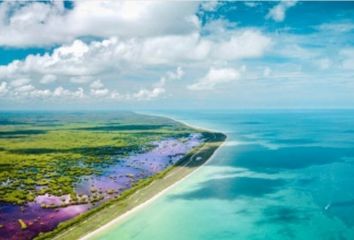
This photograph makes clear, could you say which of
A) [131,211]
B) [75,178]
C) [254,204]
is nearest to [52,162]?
[75,178]

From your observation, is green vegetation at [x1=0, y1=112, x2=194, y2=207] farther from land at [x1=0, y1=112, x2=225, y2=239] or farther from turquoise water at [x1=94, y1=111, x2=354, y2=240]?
turquoise water at [x1=94, y1=111, x2=354, y2=240]

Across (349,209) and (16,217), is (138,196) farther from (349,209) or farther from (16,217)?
(349,209)

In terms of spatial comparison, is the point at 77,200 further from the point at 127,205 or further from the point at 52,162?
the point at 52,162

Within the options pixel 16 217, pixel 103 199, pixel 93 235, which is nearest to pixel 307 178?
pixel 103 199

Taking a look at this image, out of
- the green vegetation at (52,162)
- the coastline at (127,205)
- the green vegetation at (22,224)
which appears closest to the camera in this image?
the coastline at (127,205)

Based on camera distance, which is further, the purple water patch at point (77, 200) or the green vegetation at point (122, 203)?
the purple water patch at point (77, 200)

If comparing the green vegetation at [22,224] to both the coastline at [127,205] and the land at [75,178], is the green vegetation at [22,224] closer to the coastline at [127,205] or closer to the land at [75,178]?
the land at [75,178]

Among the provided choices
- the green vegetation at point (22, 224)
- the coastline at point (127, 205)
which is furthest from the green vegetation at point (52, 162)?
the green vegetation at point (22, 224)
